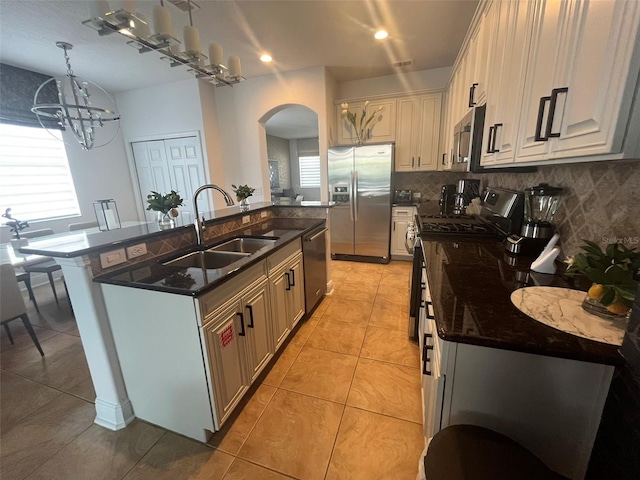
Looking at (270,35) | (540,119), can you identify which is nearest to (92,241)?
(540,119)

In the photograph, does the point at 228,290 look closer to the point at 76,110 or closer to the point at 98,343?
the point at 98,343

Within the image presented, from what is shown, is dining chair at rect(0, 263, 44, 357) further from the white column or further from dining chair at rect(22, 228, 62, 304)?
the white column

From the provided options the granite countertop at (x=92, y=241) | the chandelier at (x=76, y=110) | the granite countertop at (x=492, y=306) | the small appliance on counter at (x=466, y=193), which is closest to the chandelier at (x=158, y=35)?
the chandelier at (x=76, y=110)

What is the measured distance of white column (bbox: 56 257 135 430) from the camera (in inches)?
52.9

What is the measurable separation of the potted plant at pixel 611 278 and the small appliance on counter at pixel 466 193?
234 cm

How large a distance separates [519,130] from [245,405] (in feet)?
7.16

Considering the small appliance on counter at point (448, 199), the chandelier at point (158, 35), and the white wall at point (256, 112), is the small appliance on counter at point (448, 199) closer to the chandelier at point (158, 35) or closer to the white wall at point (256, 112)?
the white wall at point (256, 112)

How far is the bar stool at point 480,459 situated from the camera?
29.7 inches

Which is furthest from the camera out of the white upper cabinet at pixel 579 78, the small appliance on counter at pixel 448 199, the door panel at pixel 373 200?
the door panel at pixel 373 200

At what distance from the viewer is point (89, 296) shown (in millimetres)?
1361

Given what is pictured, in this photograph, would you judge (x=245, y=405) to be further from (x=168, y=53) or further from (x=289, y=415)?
(x=168, y=53)

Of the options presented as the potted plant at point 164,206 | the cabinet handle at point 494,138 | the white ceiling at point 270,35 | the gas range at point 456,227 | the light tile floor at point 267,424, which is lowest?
the light tile floor at point 267,424

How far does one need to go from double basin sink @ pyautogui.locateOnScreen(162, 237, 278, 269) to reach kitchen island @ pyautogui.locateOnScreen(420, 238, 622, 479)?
1.33 m

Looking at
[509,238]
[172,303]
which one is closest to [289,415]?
[172,303]
